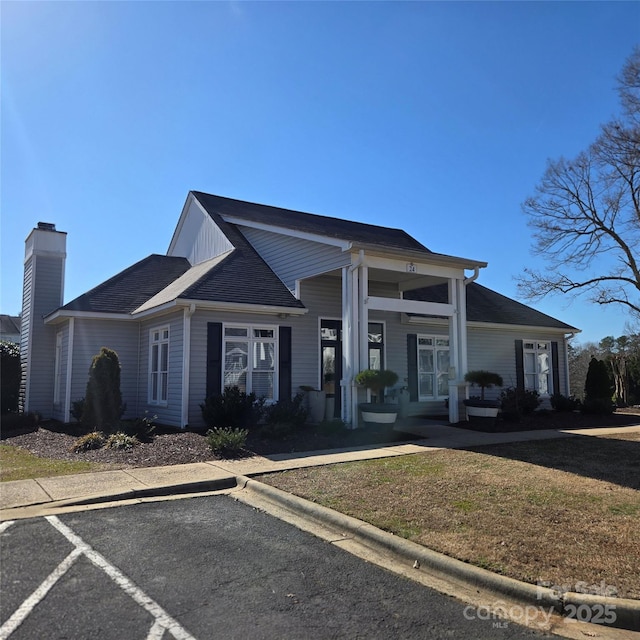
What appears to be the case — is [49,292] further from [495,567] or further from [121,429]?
Result: [495,567]

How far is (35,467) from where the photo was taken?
889 centimetres

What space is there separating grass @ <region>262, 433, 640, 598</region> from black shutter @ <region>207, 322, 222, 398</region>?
537 cm

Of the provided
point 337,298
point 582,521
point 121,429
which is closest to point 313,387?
point 337,298

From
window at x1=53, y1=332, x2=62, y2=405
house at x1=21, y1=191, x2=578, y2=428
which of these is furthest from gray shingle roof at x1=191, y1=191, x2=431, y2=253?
window at x1=53, y1=332, x2=62, y2=405

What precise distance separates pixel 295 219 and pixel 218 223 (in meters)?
3.26

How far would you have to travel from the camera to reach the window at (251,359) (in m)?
13.8

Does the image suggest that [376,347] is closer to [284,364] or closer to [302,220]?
[284,364]

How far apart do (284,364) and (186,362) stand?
8.57ft

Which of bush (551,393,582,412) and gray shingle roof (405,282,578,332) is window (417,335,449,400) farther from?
bush (551,393,582,412)

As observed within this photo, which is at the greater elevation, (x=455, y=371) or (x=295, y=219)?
(x=295, y=219)

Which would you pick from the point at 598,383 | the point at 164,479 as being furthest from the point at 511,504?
the point at 598,383

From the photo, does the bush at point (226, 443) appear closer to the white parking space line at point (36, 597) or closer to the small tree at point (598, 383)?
the white parking space line at point (36, 597)

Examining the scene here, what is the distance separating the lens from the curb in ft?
12.6

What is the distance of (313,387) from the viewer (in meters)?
14.9
